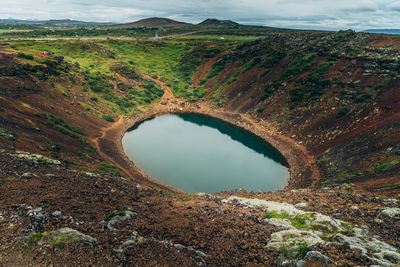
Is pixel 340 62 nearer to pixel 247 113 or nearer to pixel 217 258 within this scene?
pixel 247 113

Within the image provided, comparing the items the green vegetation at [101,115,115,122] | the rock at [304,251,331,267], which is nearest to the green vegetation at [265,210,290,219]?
the rock at [304,251,331,267]

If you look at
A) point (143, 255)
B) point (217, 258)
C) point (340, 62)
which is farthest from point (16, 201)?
point (340, 62)

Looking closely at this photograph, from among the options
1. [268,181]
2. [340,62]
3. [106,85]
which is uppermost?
[340,62]

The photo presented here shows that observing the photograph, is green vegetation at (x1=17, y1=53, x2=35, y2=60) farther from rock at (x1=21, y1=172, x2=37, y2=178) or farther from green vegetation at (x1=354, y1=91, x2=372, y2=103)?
green vegetation at (x1=354, y1=91, x2=372, y2=103)

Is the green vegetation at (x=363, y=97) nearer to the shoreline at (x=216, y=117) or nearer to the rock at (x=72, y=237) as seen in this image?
the shoreline at (x=216, y=117)

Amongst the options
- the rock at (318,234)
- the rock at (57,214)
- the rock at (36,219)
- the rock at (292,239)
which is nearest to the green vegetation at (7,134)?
the rock at (36,219)

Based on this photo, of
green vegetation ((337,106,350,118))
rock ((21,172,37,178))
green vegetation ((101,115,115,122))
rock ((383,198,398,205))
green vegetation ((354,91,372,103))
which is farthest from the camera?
green vegetation ((101,115,115,122))
